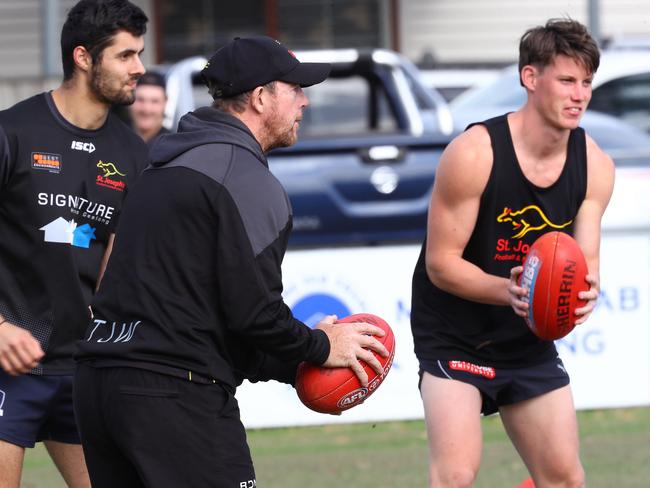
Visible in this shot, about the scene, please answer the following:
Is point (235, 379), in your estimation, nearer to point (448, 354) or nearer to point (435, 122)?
point (448, 354)

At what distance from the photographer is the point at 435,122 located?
1130 cm

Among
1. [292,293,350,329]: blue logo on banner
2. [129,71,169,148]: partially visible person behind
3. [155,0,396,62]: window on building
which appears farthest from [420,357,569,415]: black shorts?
[155,0,396,62]: window on building

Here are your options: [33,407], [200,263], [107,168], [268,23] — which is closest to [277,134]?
[200,263]

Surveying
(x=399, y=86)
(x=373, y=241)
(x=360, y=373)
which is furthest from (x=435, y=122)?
(x=360, y=373)

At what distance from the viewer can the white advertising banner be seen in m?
9.05

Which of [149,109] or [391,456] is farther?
[149,109]

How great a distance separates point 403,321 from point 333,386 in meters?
4.85

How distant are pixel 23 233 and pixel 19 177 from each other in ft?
0.69

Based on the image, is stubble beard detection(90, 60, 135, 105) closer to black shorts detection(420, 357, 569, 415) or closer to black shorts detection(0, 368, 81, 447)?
black shorts detection(0, 368, 81, 447)

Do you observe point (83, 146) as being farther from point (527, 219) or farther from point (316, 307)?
point (316, 307)

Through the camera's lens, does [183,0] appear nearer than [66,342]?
No

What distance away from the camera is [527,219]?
5223mm

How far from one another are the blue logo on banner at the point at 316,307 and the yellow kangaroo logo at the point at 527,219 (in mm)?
3987

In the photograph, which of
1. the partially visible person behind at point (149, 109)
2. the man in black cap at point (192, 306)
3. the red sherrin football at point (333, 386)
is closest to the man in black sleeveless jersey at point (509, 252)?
the red sherrin football at point (333, 386)
